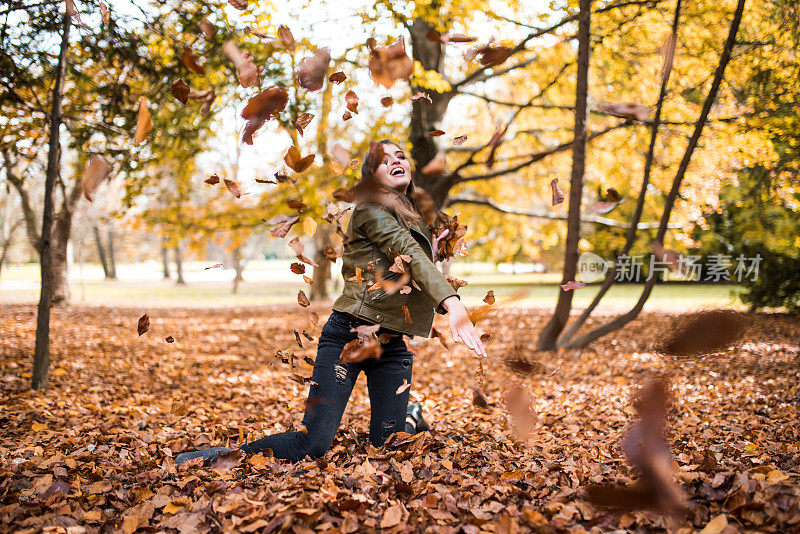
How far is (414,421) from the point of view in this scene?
2.85 metres

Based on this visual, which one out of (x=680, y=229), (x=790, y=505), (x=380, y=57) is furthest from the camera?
(x=680, y=229)

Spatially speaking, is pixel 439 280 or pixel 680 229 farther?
pixel 680 229

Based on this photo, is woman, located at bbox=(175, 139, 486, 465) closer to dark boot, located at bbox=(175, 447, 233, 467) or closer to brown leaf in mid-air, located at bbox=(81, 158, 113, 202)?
dark boot, located at bbox=(175, 447, 233, 467)

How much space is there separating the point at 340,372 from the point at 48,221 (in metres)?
2.74

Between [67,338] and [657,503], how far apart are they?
666 cm

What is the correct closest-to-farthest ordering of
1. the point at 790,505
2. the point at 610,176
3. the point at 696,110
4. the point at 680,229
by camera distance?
the point at 790,505, the point at 696,110, the point at 680,229, the point at 610,176

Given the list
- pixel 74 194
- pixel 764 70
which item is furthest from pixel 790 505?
pixel 74 194

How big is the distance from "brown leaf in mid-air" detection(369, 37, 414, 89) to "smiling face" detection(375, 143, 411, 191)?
0.99ft

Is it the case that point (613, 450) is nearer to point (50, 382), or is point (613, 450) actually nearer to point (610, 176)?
point (50, 382)

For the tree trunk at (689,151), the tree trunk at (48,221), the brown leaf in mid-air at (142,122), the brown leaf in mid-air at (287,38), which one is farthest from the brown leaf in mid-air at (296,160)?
the tree trunk at (689,151)

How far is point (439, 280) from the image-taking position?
82.5 inches

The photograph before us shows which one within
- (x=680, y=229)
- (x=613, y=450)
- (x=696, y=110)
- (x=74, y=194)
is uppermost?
(x=696, y=110)

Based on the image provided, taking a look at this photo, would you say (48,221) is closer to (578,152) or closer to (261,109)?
(261,109)

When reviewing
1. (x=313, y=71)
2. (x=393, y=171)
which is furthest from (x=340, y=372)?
(x=313, y=71)
